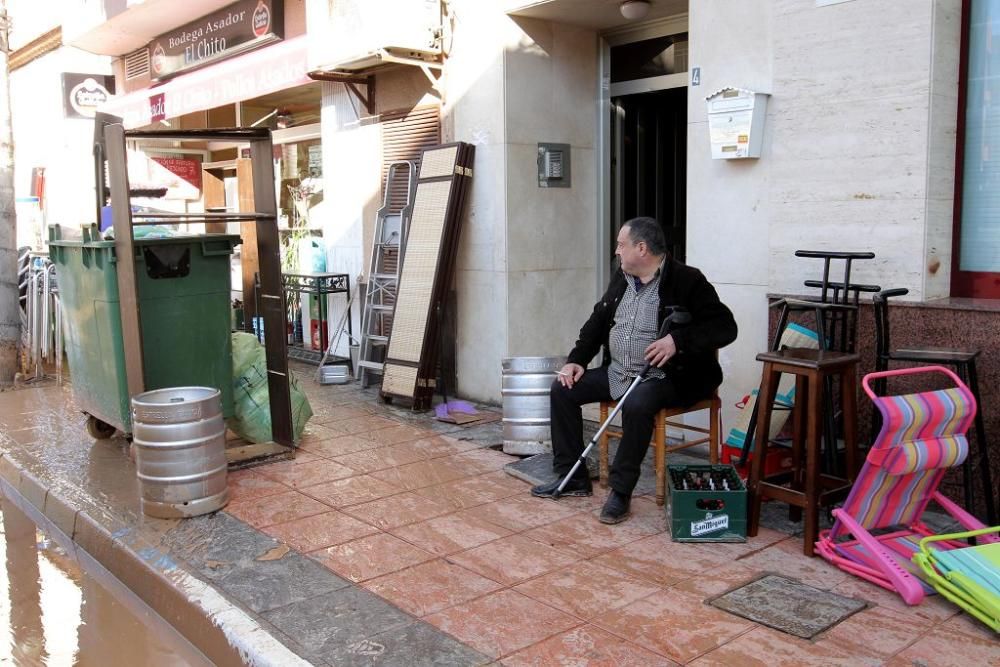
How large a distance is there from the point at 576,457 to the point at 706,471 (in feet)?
2.58

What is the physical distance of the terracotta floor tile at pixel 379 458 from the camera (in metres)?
5.75

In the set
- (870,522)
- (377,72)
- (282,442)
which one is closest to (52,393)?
(282,442)

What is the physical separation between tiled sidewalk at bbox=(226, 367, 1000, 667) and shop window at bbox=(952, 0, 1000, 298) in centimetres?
175

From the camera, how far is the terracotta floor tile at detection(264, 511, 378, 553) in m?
4.45

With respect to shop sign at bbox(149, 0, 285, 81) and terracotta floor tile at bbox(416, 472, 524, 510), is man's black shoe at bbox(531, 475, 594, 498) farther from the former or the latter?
shop sign at bbox(149, 0, 285, 81)

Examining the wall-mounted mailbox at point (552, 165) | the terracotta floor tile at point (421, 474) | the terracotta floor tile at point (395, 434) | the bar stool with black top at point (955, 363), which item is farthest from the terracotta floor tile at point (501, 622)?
the wall-mounted mailbox at point (552, 165)

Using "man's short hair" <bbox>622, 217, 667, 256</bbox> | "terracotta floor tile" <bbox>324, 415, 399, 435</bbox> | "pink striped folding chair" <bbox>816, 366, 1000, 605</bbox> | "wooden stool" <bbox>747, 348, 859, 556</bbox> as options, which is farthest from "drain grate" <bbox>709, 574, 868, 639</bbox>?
"terracotta floor tile" <bbox>324, 415, 399, 435</bbox>

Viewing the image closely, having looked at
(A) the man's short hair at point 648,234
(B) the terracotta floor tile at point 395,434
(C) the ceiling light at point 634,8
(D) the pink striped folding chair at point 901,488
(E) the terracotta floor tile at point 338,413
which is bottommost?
(B) the terracotta floor tile at point 395,434

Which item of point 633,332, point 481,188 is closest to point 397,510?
point 633,332

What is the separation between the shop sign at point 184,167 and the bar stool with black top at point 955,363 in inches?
477

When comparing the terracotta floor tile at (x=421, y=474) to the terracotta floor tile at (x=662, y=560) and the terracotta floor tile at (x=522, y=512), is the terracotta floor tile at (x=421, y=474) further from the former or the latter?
the terracotta floor tile at (x=662, y=560)

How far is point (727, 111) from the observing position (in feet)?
17.0

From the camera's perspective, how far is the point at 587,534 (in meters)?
4.46

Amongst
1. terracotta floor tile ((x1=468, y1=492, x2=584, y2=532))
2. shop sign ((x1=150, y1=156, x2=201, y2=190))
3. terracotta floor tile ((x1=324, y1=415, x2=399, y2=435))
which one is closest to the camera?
terracotta floor tile ((x1=468, y1=492, x2=584, y2=532))
